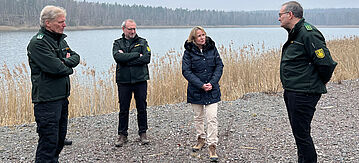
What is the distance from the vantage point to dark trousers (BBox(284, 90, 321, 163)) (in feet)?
10.5

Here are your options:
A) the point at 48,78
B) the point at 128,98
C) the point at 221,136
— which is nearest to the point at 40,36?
the point at 48,78

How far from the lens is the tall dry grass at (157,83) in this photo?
6.81m

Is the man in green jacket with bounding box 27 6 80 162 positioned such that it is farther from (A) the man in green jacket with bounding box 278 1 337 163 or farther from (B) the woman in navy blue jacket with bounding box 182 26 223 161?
(A) the man in green jacket with bounding box 278 1 337 163

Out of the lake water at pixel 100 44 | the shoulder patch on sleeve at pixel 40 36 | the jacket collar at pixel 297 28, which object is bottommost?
the lake water at pixel 100 44

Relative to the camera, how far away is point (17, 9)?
47906 millimetres

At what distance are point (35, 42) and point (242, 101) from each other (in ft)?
16.7

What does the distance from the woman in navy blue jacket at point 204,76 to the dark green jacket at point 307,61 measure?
1100mm

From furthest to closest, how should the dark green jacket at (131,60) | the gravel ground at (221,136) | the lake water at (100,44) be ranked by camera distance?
the lake water at (100,44) → the dark green jacket at (131,60) → the gravel ground at (221,136)

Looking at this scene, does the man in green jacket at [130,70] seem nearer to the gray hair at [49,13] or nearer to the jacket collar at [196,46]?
the jacket collar at [196,46]

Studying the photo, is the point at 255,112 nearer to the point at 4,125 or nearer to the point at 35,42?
the point at 35,42

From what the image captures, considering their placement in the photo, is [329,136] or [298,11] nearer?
[298,11]

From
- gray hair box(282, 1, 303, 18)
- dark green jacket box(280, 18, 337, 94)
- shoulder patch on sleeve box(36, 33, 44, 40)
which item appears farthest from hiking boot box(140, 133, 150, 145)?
gray hair box(282, 1, 303, 18)

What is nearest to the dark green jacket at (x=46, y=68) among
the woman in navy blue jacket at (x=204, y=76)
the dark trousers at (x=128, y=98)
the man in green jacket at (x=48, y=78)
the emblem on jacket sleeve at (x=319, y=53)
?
the man in green jacket at (x=48, y=78)

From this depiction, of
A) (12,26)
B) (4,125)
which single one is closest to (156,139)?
(4,125)
